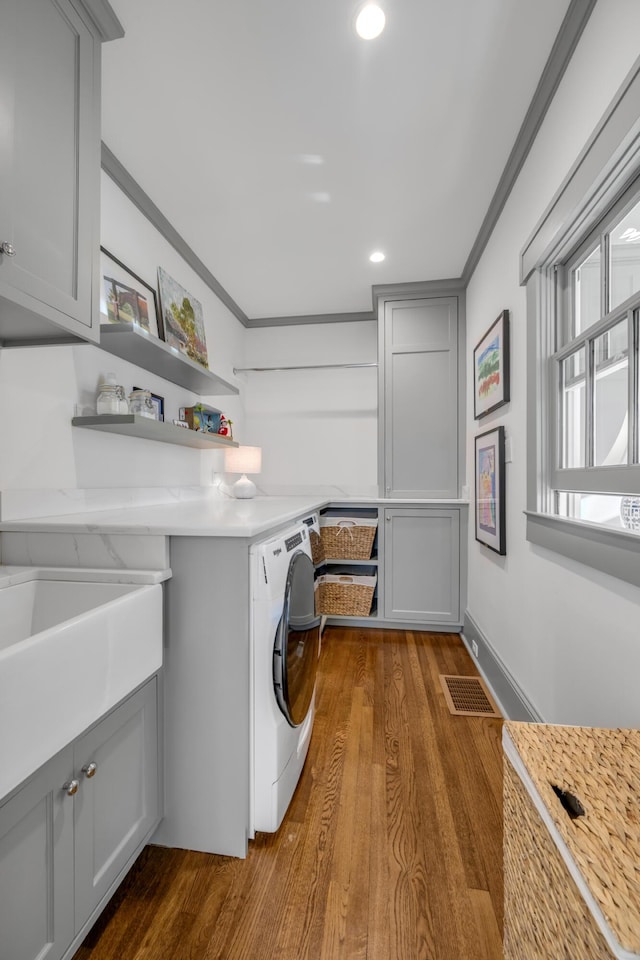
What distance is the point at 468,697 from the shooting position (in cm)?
213

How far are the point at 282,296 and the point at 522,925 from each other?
3.49 meters

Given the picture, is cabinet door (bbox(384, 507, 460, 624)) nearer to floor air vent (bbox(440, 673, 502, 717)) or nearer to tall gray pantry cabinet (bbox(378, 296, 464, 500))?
tall gray pantry cabinet (bbox(378, 296, 464, 500))

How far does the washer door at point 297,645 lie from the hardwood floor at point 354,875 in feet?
1.03

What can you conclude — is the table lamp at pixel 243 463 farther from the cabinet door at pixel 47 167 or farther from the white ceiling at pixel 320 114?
the cabinet door at pixel 47 167

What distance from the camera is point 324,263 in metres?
2.81

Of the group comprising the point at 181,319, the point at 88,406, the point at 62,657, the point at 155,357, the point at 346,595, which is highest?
the point at 181,319

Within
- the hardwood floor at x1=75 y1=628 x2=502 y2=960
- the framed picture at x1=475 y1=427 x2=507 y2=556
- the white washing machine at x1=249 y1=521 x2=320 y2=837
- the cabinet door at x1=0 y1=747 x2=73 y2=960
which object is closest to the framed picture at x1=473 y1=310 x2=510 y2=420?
the framed picture at x1=475 y1=427 x2=507 y2=556

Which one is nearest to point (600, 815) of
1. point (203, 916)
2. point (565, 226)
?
point (203, 916)

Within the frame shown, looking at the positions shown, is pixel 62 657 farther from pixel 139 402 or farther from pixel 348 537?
pixel 348 537

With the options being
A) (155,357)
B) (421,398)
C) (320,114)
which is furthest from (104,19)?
(421,398)

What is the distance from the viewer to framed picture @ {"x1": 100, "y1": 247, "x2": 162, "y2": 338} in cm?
183

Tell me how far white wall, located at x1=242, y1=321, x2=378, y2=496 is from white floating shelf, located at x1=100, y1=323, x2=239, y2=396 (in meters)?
1.03

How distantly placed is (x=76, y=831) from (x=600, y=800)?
1.03 metres

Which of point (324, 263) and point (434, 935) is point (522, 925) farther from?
point (324, 263)
